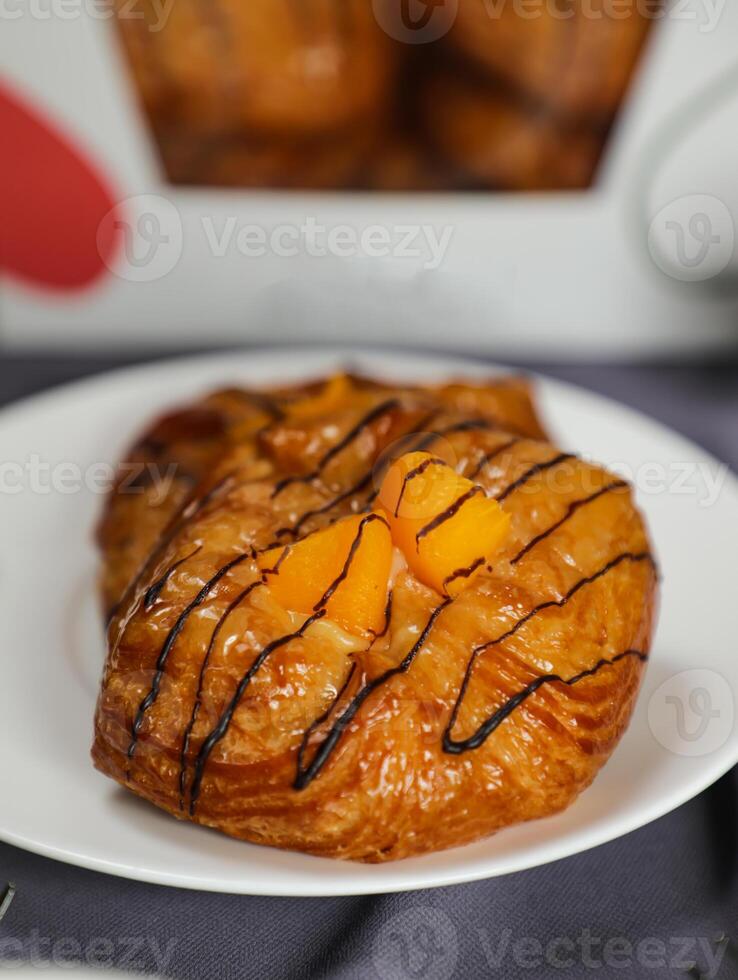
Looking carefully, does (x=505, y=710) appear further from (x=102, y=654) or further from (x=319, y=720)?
(x=102, y=654)

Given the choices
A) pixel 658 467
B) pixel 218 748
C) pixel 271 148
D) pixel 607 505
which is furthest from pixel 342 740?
pixel 271 148

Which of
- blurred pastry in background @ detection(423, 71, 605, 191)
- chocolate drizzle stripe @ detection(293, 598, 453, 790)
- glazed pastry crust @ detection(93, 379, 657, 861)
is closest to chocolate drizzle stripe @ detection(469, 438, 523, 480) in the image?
glazed pastry crust @ detection(93, 379, 657, 861)

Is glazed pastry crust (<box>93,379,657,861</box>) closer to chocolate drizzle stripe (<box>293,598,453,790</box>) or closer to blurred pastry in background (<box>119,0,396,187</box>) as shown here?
chocolate drizzle stripe (<box>293,598,453,790</box>)

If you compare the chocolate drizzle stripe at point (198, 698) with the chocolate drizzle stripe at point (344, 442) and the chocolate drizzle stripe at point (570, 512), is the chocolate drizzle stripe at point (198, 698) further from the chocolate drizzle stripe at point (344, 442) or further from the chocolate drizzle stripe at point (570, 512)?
the chocolate drizzle stripe at point (570, 512)

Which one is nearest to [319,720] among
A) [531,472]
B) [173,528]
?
[173,528]

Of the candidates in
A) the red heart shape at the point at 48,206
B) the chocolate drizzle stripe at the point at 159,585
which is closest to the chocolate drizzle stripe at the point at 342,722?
the chocolate drizzle stripe at the point at 159,585

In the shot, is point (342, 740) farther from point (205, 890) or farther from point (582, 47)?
point (582, 47)

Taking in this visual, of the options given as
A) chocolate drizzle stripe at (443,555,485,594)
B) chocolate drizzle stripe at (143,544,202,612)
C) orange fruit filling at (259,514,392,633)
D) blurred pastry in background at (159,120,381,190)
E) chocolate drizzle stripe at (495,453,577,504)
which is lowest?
chocolate drizzle stripe at (143,544,202,612)
